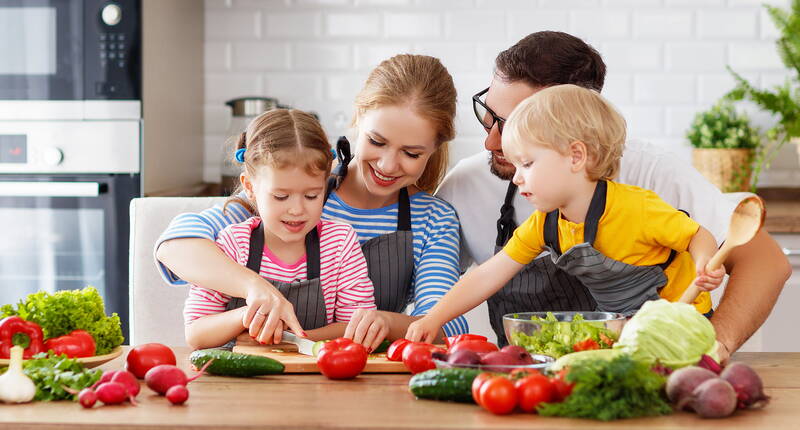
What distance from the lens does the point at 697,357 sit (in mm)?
1313

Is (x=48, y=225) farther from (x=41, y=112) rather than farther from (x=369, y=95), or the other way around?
(x=369, y=95)

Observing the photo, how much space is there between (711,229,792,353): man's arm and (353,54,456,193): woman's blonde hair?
0.71m

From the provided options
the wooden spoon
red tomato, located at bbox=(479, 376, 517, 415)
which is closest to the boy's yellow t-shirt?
the wooden spoon

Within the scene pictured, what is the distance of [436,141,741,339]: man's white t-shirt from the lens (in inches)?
87.4

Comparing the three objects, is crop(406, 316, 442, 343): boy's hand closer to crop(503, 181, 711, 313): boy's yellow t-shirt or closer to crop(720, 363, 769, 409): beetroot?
crop(503, 181, 711, 313): boy's yellow t-shirt

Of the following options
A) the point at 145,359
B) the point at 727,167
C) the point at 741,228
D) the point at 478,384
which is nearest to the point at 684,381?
the point at 478,384

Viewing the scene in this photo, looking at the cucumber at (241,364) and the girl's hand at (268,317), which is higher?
the girl's hand at (268,317)

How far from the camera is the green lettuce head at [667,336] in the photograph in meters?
1.29

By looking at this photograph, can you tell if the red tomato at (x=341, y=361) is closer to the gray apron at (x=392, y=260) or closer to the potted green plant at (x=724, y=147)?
the gray apron at (x=392, y=260)

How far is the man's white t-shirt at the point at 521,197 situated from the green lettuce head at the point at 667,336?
0.90m

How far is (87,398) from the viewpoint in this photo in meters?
1.22

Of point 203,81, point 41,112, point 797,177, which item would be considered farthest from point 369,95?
point 797,177

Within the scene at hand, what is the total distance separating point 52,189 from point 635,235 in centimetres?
226

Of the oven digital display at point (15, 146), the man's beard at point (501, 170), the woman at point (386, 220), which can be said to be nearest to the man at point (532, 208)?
the man's beard at point (501, 170)
